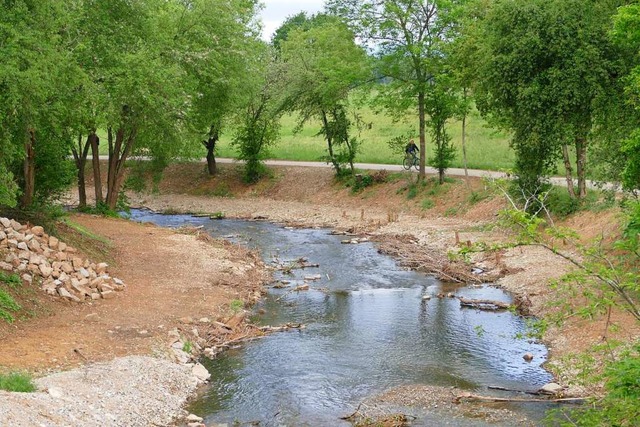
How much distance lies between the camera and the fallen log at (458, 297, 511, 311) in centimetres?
2041

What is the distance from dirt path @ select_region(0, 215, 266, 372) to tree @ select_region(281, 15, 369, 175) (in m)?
13.2

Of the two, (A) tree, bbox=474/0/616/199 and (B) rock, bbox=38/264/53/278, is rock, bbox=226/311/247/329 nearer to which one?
(B) rock, bbox=38/264/53/278

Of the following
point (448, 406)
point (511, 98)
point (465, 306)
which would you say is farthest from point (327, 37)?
point (448, 406)

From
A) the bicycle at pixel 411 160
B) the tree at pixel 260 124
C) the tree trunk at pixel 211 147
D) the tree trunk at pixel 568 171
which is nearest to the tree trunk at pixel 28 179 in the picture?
the tree trunk at pixel 568 171

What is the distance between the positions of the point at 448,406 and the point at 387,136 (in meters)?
43.3

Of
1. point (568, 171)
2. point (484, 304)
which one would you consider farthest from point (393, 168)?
point (484, 304)

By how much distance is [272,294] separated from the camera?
22.5 metres

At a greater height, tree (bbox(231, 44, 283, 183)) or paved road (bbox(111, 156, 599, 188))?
tree (bbox(231, 44, 283, 183))

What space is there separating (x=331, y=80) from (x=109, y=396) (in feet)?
89.8

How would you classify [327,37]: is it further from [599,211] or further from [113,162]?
[599,211]

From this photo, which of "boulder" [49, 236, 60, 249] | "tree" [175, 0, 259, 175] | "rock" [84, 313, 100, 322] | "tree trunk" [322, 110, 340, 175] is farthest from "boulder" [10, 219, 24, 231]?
"tree trunk" [322, 110, 340, 175]

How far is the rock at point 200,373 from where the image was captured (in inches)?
599

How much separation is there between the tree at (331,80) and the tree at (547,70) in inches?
446

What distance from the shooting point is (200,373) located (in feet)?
50.4
